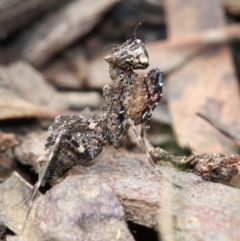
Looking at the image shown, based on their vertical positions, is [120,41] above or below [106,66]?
above

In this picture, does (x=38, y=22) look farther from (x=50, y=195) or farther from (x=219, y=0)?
(x=50, y=195)

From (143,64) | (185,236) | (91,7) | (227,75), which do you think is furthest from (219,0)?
(185,236)

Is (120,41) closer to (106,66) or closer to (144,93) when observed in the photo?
(106,66)

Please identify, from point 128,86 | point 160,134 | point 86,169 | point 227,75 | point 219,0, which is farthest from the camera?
point 219,0

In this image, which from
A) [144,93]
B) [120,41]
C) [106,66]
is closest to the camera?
[144,93]

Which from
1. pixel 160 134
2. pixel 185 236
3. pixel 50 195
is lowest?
pixel 160 134

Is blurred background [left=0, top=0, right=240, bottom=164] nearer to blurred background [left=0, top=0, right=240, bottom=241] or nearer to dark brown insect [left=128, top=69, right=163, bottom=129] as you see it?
blurred background [left=0, top=0, right=240, bottom=241]

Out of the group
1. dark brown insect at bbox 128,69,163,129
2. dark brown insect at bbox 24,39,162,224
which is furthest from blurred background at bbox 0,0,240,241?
dark brown insect at bbox 128,69,163,129

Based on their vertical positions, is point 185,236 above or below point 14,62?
below

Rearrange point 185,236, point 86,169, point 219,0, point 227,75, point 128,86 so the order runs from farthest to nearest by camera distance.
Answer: point 219,0 < point 227,75 < point 128,86 < point 86,169 < point 185,236

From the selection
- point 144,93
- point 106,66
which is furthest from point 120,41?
point 144,93
